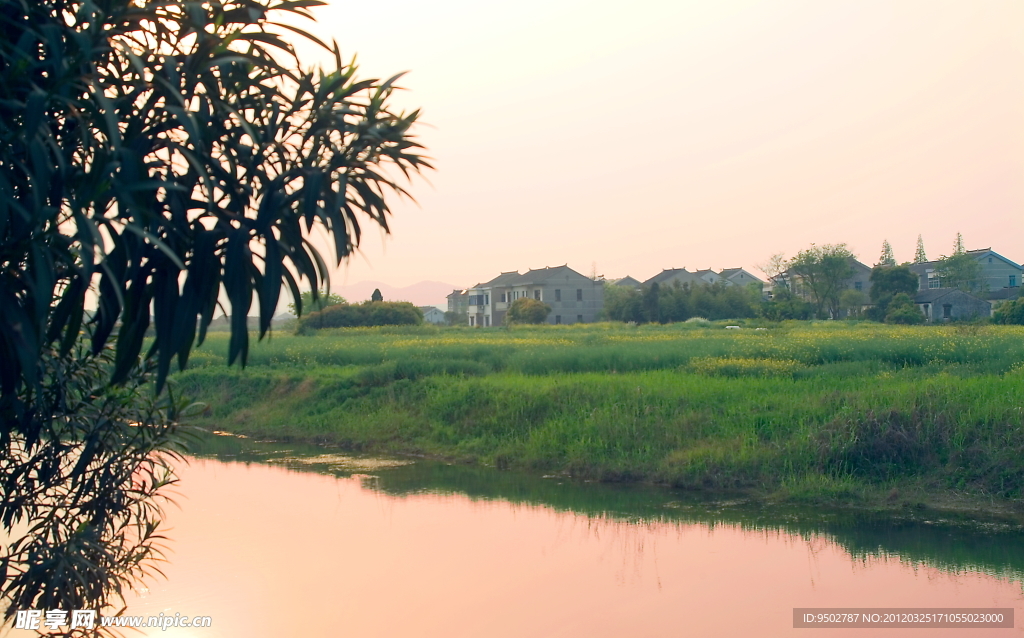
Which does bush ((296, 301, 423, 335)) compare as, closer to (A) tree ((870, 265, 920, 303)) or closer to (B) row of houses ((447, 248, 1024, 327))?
(B) row of houses ((447, 248, 1024, 327))

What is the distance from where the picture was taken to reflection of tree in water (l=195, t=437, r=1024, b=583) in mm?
7125

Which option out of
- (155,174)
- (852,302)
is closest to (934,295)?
(852,302)

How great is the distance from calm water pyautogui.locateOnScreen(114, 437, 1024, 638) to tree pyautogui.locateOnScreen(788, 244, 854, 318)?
38210mm

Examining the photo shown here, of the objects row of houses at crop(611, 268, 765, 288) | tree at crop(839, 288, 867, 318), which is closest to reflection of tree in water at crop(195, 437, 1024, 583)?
tree at crop(839, 288, 867, 318)

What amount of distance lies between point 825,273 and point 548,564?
41.3 m

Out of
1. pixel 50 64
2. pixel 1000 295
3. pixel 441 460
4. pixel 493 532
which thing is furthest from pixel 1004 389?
pixel 1000 295

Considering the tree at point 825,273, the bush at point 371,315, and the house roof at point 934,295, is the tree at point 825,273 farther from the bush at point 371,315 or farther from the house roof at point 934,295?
the bush at point 371,315

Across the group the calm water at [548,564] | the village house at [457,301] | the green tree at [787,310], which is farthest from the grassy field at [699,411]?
the village house at [457,301]

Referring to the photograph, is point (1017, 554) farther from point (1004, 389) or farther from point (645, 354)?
point (645, 354)

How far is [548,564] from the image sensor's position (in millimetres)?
7172

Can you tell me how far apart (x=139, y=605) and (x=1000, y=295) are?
4525 centimetres

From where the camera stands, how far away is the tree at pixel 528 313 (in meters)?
46.9

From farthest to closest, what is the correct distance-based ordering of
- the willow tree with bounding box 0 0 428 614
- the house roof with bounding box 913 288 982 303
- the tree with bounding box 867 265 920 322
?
the tree with bounding box 867 265 920 322 < the house roof with bounding box 913 288 982 303 < the willow tree with bounding box 0 0 428 614

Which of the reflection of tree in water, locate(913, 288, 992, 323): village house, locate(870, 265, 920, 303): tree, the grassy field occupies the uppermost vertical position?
locate(870, 265, 920, 303): tree
